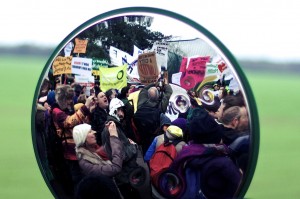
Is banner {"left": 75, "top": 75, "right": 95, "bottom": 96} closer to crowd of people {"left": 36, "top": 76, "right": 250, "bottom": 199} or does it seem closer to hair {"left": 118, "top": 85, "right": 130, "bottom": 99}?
crowd of people {"left": 36, "top": 76, "right": 250, "bottom": 199}

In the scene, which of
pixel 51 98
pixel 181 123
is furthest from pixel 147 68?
pixel 51 98

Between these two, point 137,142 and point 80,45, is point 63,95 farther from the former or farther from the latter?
point 137,142

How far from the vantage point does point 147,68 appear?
2549 mm

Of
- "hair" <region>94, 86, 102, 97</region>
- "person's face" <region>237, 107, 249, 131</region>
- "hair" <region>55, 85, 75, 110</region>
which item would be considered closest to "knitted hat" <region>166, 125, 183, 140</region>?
"person's face" <region>237, 107, 249, 131</region>

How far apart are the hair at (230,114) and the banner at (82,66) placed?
2.07ft

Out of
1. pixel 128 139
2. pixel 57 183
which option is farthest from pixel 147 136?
pixel 57 183

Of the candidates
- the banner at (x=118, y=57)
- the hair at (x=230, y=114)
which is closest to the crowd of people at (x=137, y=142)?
the hair at (x=230, y=114)

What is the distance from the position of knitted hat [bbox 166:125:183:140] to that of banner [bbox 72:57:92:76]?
0.44 metres

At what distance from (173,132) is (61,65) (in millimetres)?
610

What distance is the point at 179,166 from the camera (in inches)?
99.7

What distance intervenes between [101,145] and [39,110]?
1.15 ft

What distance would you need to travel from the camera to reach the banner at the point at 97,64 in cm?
261

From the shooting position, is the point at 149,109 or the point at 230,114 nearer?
the point at 230,114

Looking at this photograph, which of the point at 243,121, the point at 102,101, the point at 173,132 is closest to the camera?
the point at 243,121
